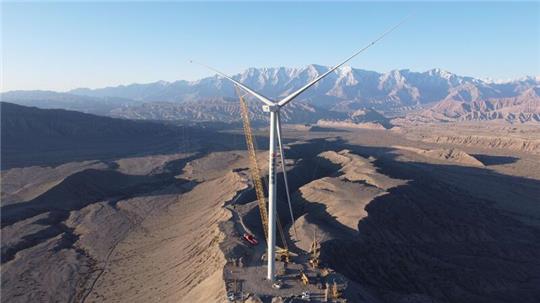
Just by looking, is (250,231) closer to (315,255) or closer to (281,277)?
(315,255)

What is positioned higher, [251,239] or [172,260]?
[251,239]

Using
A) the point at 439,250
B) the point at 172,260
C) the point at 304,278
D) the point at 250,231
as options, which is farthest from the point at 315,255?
the point at 439,250

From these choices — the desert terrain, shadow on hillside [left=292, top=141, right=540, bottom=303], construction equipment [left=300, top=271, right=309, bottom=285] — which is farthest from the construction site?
shadow on hillside [left=292, top=141, right=540, bottom=303]

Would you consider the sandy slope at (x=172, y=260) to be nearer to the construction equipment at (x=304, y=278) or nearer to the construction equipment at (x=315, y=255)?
the construction equipment at (x=304, y=278)

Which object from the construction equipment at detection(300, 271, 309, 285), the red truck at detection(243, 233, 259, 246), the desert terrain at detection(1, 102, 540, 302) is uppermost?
the construction equipment at detection(300, 271, 309, 285)

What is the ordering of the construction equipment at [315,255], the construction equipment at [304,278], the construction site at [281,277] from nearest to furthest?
the construction site at [281,277] → the construction equipment at [304,278] → the construction equipment at [315,255]

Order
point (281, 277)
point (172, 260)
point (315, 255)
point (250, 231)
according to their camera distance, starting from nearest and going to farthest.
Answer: point (281, 277)
point (315, 255)
point (172, 260)
point (250, 231)

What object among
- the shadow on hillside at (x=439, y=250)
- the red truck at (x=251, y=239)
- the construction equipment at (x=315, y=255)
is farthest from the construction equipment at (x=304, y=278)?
the red truck at (x=251, y=239)

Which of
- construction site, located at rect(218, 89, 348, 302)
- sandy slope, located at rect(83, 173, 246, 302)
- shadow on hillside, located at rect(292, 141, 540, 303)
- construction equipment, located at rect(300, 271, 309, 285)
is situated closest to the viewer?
construction site, located at rect(218, 89, 348, 302)

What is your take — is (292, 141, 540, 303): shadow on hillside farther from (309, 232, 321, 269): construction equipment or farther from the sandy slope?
the sandy slope
